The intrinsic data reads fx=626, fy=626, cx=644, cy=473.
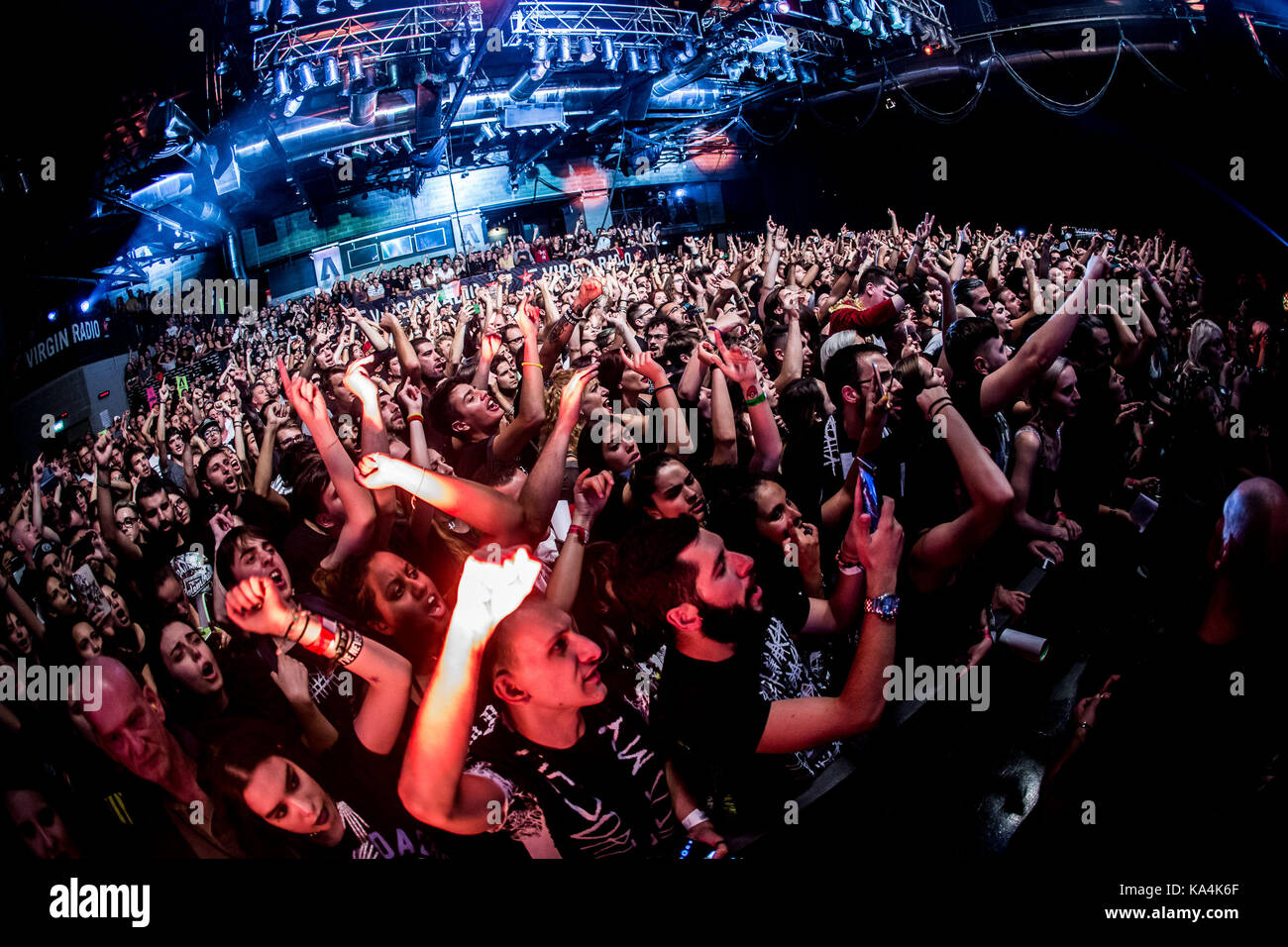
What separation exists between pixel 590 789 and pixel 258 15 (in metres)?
4.32

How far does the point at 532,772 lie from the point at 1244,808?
5.40 ft

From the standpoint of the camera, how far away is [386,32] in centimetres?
477

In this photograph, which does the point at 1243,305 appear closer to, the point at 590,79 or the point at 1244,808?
the point at 1244,808

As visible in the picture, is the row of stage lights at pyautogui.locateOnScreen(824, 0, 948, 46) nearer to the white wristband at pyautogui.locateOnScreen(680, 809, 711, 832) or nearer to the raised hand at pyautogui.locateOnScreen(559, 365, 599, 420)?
the raised hand at pyautogui.locateOnScreen(559, 365, 599, 420)

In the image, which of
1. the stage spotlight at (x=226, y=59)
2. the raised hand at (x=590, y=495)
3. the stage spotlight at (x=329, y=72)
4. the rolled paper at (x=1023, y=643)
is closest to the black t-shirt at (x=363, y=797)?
the raised hand at (x=590, y=495)

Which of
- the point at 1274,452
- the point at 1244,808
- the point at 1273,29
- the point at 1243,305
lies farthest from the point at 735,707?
the point at 1243,305

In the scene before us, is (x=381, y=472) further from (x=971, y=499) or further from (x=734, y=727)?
(x=971, y=499)

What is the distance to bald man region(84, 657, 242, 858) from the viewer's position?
62.4 inches

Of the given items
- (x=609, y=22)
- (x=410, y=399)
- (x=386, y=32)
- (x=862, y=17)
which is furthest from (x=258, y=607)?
(x=609, y=22)

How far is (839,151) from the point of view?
10578 mm

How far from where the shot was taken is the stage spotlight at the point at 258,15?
343 cm

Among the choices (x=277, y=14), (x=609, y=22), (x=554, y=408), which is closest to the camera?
(x=554, y=408)

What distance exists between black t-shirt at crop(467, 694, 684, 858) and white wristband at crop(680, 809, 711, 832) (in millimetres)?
28

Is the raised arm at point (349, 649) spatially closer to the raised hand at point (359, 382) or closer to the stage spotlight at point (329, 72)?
the raised hand at point (359, 382)
